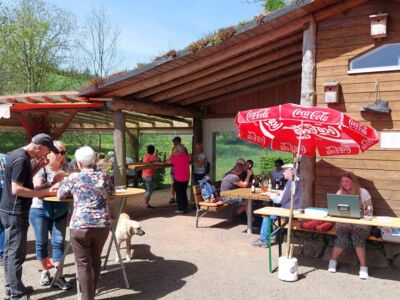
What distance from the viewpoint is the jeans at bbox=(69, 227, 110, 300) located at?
11.9ft

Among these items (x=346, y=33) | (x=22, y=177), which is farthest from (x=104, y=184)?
(x=346, y=33)

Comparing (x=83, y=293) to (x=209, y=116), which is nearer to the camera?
(x=83, y=293)

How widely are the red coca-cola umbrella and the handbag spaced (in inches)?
96.4

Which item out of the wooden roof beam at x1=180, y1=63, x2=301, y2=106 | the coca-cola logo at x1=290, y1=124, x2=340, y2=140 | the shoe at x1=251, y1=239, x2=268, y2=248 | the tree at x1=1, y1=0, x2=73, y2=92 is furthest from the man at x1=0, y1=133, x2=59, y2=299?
the tree at x1=1, y1=0, x2=73, y2=92

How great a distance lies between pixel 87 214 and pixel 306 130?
2.89 m

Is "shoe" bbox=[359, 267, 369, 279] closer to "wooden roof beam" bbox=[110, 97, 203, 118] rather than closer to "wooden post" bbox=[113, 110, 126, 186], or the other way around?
"wooden post" bbox=[113, 110, 126, 186]

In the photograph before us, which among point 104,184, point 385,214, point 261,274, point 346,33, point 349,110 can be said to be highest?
point 346,33

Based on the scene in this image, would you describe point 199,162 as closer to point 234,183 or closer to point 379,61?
point 234,183

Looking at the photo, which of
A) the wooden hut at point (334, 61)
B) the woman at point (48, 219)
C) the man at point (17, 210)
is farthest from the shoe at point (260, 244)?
the man at point (17, 210)

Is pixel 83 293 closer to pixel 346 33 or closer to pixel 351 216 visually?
pixel 351 216

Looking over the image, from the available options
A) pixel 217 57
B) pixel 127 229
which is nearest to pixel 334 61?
pixel 217 57

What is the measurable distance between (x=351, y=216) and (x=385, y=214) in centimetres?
101

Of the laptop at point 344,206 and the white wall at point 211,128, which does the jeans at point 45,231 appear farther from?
the white wall at point 211,128

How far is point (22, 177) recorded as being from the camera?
3.91m
